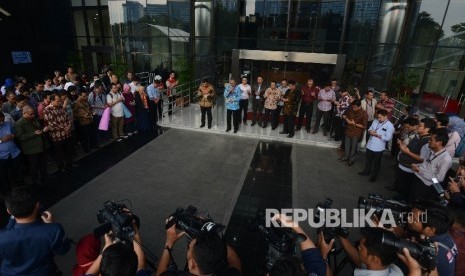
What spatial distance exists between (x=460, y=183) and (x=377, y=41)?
32.0 feet

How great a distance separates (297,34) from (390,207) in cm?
1099

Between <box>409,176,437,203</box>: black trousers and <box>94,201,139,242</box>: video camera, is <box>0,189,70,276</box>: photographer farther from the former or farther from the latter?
<box>409,176,437,203</box>: black trousers

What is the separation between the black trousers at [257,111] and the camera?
31.4ft

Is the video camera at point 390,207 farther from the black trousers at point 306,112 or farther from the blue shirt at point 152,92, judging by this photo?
the blue shirt at point 152,92

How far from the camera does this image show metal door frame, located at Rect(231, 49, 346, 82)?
37.6 ft

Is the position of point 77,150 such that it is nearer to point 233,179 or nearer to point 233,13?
point 233,179

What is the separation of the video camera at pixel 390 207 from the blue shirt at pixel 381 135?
3.20 m

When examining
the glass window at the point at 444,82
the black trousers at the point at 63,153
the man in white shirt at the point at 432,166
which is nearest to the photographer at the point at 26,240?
the black trousers at the point at 63,153

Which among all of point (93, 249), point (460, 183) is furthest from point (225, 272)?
point (460, 183)

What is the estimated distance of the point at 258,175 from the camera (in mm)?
6438

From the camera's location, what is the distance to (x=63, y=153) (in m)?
6.36

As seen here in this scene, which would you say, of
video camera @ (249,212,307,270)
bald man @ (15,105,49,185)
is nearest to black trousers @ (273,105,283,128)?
bald man @ (15,105,49,185)

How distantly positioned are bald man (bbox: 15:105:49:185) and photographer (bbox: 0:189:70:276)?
3.51 meters

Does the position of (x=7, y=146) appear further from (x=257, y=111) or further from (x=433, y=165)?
(x=433, y=165)
